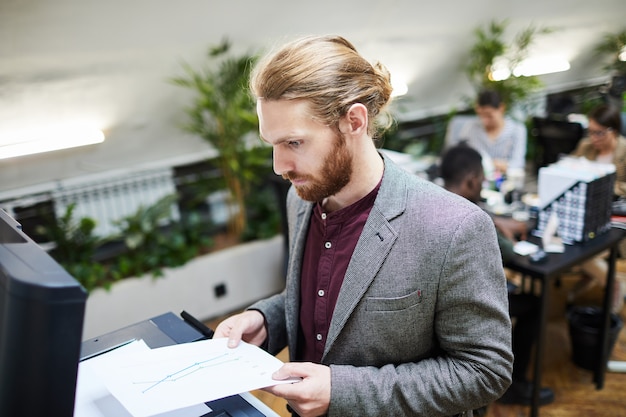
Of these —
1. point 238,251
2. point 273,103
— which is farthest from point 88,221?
point 273,103

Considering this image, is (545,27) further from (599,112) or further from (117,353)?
(117,353)

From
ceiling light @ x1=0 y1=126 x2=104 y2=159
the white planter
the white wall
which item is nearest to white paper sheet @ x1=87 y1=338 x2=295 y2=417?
the white wall

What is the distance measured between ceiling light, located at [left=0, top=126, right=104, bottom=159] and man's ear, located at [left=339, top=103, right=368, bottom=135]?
9.31ft

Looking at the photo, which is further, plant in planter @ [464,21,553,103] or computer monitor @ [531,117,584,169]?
plant in planter @ [464,21,553,103]

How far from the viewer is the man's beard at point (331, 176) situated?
1.09 metres

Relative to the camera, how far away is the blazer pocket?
1056mm

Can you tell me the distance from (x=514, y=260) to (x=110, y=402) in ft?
6.66

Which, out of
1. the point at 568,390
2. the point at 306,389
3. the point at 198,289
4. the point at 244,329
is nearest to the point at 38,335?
the point at 306,389

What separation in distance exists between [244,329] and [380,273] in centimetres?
38

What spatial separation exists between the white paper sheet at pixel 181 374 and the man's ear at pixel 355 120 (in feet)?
1.66

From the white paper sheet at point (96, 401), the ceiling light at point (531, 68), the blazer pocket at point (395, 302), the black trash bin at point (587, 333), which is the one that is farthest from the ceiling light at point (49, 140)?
the ceiling light at point (531, 68)

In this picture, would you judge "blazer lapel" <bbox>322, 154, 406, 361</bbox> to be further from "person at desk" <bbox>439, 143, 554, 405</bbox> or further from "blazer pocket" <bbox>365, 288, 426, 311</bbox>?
"person at desk" <bbox>439, 143, 554, 405</bbox>

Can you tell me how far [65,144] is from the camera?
11.1 ft

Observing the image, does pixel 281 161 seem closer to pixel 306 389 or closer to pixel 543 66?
pixel 306 389
